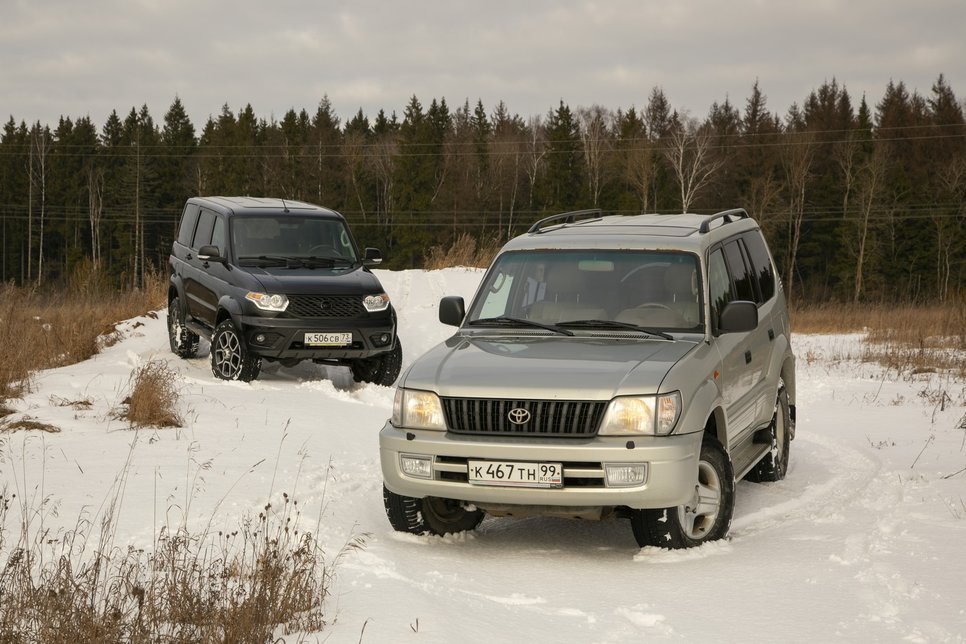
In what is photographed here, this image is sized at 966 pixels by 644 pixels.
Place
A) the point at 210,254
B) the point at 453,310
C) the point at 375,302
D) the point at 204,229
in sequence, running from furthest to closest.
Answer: the point at 204,229
the point at 210,254
the point at 375,302
the point at 453,310

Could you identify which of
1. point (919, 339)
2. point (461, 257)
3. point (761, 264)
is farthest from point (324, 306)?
point (461, 257)

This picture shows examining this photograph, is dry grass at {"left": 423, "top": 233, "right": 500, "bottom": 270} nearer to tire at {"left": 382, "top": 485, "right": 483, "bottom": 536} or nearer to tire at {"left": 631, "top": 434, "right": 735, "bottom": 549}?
tire at {"left": 382, "top": 485, "right": 483, "bottom": 536}

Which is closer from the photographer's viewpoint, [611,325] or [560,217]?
[611,325]

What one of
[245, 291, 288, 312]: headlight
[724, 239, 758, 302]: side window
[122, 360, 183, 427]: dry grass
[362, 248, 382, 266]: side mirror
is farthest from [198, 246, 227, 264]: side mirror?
[724, 239, 758, 302]: side window

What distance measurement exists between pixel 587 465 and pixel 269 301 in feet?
26.7

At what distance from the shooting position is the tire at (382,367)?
48.0 ft

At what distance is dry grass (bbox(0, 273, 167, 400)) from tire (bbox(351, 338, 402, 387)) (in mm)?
3970

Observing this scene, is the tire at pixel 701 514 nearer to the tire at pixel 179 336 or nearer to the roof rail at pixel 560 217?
the roof rail at pixel 560 217

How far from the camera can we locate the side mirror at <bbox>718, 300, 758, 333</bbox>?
7.29 meters

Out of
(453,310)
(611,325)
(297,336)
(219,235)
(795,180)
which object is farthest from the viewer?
(795,180)

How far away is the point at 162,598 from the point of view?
514cm

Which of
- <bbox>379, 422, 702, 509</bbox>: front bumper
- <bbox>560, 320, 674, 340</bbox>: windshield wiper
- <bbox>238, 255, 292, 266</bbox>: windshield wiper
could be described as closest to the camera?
<bbox>379, 422, 702, 509</bbox>: front bumper

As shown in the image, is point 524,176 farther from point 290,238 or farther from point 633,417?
point 633,417

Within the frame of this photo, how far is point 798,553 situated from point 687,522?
663 millimetres
